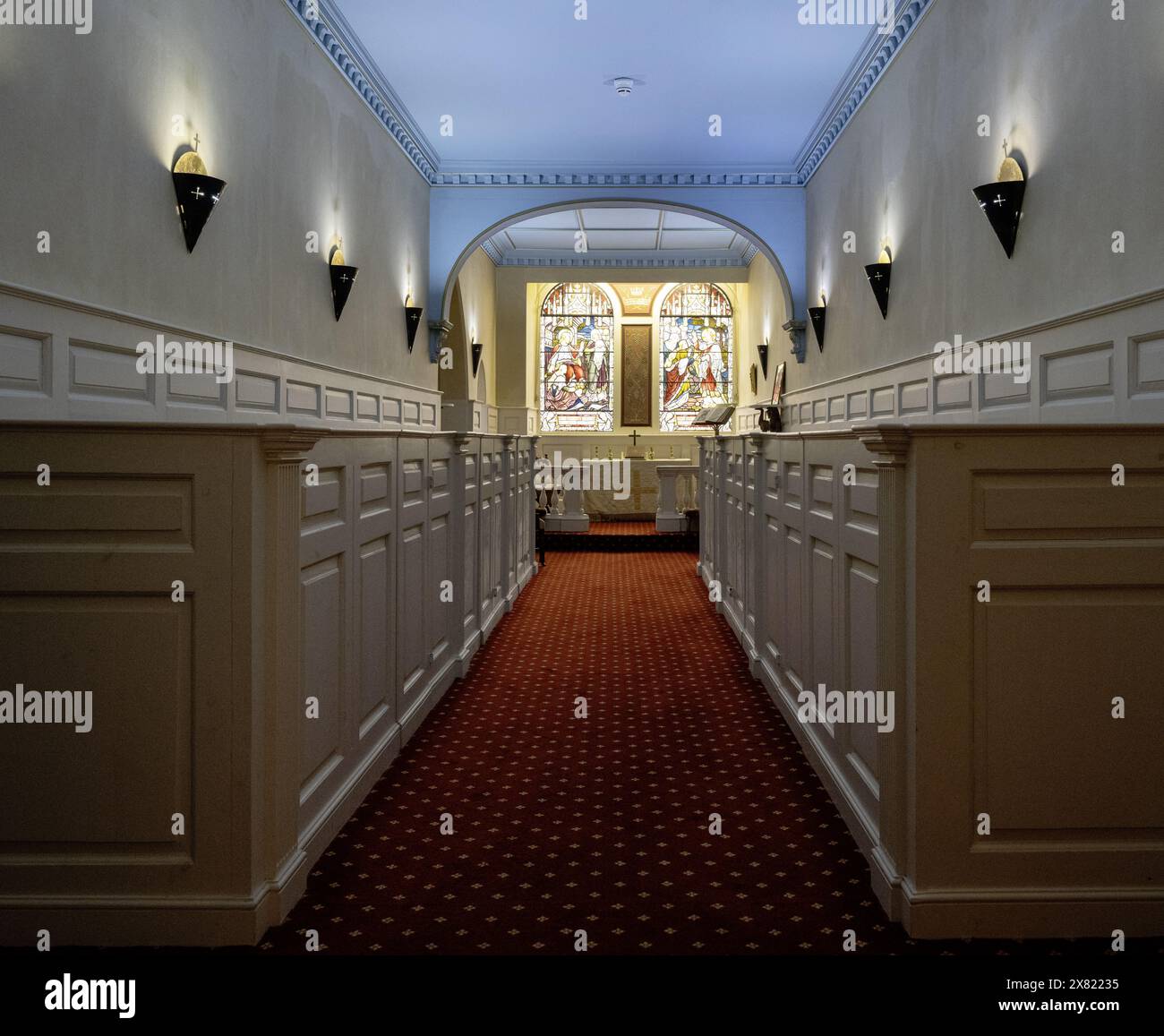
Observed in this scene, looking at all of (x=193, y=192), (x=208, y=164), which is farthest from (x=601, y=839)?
(x=208, y=164)

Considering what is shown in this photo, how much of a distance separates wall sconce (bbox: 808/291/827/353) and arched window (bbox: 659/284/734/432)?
741 cm

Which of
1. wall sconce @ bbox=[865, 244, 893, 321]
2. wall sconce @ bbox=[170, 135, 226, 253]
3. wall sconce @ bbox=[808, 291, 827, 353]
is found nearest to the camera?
wall sconce @ bbox=[170, 135, 226, 253]

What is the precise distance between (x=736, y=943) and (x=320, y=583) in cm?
149

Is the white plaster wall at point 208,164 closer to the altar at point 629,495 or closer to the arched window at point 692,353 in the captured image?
the altar at point 629,495

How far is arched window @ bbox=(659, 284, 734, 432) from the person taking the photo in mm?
16281

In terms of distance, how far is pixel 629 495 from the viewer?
1580 cm

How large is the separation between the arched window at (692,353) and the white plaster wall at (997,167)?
8.62 m

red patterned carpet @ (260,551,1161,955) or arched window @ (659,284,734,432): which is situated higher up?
arched window @ (659,284,734,432)

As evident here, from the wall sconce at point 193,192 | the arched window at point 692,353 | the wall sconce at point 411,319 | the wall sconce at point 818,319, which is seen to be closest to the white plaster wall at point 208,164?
the wall sconce at point 193,192

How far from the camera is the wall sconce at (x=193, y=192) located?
4.29m

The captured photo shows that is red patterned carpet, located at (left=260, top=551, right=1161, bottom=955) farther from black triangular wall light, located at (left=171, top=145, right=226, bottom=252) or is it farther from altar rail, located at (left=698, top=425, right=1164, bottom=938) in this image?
black triangular wall light, located at (left=171, top=145, right=226, bottom=252)

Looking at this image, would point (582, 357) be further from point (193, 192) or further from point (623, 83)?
point (193, 192)

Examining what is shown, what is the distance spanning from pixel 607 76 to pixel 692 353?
31.0ft

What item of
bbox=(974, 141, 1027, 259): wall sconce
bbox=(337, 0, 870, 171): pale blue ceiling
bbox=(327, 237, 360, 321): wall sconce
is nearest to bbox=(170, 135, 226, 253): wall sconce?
bbox=(327, 237, 360, 321): wall sconce
